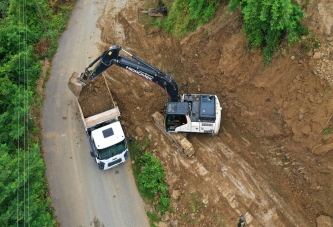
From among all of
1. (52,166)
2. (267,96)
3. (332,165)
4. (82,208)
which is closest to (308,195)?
(332,165)

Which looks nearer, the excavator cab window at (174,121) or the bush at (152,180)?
the bush at (152,180)

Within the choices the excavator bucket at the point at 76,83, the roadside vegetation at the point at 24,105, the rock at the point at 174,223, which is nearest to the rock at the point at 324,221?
the rock at the point at 174,223

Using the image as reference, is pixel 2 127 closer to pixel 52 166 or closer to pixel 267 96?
pixel 52 166

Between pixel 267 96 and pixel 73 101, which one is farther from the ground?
pixel 267 96

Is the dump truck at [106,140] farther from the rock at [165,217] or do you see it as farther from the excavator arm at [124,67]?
the rock at [165,217]

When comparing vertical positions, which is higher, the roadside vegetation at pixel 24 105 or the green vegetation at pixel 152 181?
the roadside vegetation at pixel 24 105

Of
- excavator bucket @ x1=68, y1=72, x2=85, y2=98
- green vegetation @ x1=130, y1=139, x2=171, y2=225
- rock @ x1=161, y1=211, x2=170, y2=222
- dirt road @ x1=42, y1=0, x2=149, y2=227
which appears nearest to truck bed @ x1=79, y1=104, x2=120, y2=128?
excavator bucket @ x1=68, y1=72, x2=85, y2=98
